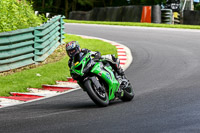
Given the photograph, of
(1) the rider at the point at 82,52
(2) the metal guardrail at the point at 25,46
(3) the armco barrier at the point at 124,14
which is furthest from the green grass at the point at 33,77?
(3) the armco barrier at the point at 124,14

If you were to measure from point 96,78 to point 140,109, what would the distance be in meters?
1.03

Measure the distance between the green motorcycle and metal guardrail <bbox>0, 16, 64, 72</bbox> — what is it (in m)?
5.40

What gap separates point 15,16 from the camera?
1623 cm

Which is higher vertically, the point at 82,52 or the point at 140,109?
the point at 82,52

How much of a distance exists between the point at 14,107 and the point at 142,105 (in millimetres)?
2738

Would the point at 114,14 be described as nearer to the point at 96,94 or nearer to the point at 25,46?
the point at 25,46

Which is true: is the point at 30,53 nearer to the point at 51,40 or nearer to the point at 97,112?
the point at 51,40

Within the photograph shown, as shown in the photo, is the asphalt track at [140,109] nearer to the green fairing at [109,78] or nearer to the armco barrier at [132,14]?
the green fairing at [109,78]

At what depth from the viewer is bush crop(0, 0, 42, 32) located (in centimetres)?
1527

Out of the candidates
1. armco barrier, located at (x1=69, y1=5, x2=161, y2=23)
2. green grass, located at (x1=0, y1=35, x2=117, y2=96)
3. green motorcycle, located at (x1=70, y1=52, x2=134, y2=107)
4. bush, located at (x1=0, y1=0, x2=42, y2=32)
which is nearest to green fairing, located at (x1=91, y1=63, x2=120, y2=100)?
green motorcycle, located at (x1=70, y1=52, x2=134, y2=107)

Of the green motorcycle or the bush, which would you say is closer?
the green motorcycle

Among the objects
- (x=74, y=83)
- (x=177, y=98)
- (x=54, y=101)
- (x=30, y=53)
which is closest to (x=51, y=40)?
(x=30, y=53)

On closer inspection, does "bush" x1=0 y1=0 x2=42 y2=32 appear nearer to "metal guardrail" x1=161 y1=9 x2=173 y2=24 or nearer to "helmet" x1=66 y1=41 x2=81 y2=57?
"helmet" x1=66 y1=41 x2=81 y2=57

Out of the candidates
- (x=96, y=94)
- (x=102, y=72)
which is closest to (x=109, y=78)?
(x=102, y=72)
